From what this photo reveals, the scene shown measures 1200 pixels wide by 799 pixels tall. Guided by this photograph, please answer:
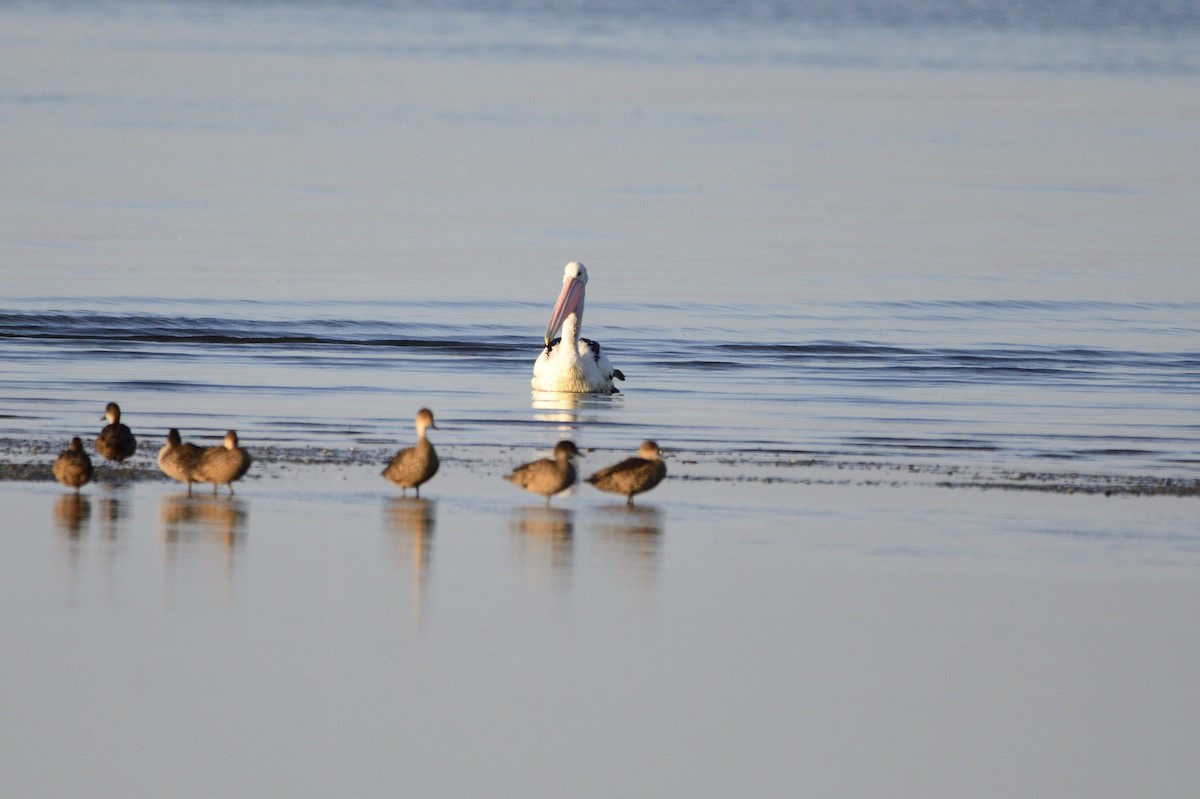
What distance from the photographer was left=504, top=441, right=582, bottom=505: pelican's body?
10656 millimetres

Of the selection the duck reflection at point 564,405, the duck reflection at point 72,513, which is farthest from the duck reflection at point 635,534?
the duck reflection at point 564,405

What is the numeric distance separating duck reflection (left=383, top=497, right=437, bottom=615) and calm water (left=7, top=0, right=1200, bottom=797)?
0.13ft

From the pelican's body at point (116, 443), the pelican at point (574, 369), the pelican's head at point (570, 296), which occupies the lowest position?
the pelican's body at point (116, 443)

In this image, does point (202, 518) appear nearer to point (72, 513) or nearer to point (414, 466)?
point (72, 513)

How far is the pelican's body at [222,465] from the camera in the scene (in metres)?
10.7

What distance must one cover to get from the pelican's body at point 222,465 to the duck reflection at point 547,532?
4.87 ft

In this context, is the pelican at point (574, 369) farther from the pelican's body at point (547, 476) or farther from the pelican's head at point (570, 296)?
the pelican's body at point (547, 476)

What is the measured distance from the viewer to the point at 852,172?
1452 inches

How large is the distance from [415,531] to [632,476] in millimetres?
1451

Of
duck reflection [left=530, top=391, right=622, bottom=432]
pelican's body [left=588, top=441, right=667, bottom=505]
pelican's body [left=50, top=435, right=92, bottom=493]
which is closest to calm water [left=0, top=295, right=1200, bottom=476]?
duck reflection [left=530, top=391, right=622, bottom=432]

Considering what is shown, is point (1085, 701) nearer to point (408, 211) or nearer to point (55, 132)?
point (408, 211)

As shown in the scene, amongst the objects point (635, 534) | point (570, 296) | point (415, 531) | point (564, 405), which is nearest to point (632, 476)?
point (635, 534)

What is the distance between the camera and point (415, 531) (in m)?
9.78

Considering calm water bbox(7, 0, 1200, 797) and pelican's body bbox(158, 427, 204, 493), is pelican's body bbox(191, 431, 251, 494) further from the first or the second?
calm water bbox(7, 0, 1200, 797)
